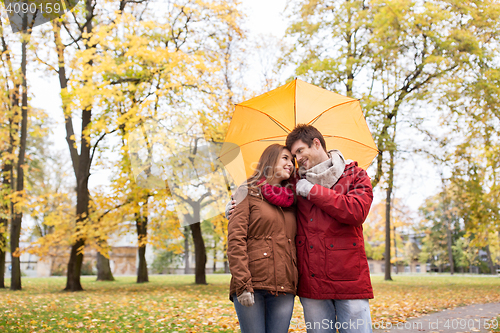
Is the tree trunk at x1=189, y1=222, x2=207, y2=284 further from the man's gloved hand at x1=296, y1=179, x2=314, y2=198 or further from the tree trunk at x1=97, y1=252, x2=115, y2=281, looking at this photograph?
the man's gloved hand at x1=296, y1=179, x2=314, y2=198

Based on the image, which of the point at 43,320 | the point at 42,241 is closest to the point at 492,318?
the point at 43,320

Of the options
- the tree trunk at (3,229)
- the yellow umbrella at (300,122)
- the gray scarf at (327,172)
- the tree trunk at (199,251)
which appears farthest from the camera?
the tree trunk at (199,251)

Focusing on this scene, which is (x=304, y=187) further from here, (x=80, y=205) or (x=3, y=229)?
(x=3, y=229)

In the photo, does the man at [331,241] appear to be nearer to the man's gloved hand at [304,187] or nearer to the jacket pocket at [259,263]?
the man's gloved hand at [304,187]

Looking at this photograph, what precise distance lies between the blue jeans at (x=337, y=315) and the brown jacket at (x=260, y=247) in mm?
203

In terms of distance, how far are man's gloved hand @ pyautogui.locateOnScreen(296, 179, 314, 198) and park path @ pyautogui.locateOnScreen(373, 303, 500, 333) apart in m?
4.74

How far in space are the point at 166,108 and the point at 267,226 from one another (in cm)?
951

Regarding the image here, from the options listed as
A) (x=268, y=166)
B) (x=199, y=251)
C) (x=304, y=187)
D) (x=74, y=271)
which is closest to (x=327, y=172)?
(x=304, y=187)

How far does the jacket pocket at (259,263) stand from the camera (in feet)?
9.04

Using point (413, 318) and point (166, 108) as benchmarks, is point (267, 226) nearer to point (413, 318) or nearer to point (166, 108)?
point (413, 318)

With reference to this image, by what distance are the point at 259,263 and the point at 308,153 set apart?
37.7 inches

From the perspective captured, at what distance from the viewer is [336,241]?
282 centimetres

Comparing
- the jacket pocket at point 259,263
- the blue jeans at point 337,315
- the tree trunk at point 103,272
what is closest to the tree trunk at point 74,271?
the tree trunk at point 103,272

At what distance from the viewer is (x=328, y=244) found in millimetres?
2822
